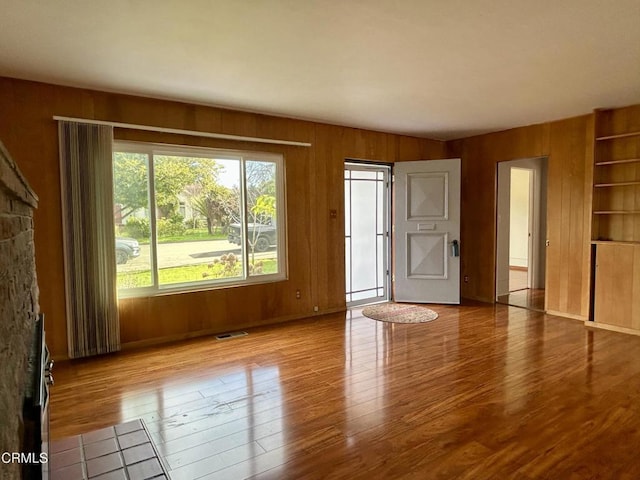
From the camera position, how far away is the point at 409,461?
2062 mm

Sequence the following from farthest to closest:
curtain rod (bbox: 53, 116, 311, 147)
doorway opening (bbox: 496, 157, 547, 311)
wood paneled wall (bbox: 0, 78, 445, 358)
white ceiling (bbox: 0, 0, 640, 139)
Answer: doorway opening (bbox: 496, 157, 547, 311), curtain rod (bbox: 53, 116, 311, 147), wood paneled wall (bbox: 0, 78, 445, 358), white ceiling (bbox: 0, 0, 640, 139)

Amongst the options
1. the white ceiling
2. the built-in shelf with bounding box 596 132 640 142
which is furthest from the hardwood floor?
the white ceiling

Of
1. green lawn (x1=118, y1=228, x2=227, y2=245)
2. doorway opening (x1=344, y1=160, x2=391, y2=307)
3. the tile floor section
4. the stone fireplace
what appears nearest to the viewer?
the stone fireplace

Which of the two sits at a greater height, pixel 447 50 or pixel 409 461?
pixel 447 50

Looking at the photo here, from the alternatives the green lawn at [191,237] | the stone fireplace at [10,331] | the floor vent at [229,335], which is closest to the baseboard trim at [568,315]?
the floor vent at [229,335]

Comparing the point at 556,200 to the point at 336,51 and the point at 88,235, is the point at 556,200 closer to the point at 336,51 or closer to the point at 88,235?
the point at 336,51

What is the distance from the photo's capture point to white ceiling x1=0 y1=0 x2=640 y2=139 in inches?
87.6

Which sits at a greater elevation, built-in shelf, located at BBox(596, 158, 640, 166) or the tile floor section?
built-in shelf, located at BBox(596, 158, 640, 166)

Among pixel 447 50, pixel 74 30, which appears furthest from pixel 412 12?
pixel 74 30

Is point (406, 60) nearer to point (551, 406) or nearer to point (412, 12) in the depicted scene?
point (412, 12)

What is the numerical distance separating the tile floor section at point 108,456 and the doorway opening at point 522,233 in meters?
5.00

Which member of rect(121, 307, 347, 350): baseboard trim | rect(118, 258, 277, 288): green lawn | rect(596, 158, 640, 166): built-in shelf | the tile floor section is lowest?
the tile floor section

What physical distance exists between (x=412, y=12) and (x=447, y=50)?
66 centimetres

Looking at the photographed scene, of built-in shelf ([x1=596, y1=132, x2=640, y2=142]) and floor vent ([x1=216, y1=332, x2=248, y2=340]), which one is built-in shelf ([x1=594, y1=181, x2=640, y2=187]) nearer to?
built-in shelf ([x1=596, y1=132, x2=640, y2=142])
